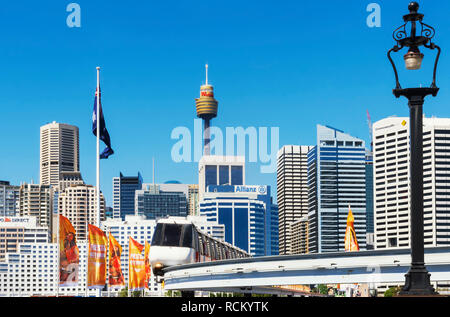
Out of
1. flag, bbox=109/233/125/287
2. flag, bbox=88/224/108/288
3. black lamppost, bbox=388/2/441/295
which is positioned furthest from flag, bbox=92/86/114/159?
black lamppost, bbox=388/2/441/295

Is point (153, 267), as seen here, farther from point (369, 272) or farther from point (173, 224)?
point (369, 272)

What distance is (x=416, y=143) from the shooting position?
706 inches

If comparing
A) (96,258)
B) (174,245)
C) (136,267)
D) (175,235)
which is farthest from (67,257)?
(136,267)

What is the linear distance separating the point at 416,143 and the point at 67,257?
43.1 meters

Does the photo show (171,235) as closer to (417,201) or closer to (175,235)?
(175,235)

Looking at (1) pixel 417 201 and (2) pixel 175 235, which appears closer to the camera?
(1) pixel 417 201

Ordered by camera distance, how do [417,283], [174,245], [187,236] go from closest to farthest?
[417,283] → [187,236] → [174,245]

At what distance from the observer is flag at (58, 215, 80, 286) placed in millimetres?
57188

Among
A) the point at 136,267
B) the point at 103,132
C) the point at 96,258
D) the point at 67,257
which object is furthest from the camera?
the point at 136,267

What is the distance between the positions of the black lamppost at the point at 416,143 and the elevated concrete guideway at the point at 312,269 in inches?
1595

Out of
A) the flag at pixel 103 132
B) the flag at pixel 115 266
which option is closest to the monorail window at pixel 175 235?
the flag at pixel 115 266

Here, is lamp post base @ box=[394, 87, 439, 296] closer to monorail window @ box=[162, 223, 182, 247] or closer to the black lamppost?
the black lamppost

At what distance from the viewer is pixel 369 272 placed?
6303cm
